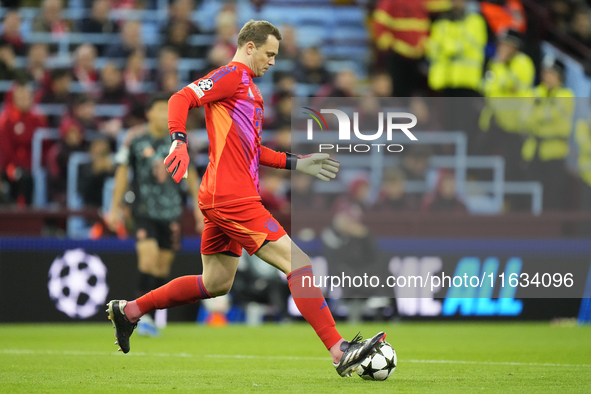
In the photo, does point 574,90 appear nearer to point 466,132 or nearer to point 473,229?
point 466,132

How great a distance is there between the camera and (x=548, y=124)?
12.2 metres

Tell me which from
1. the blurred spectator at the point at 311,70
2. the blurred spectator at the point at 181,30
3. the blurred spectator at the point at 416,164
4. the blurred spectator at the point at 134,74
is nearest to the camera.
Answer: the blurred spectator at the point at 416,164

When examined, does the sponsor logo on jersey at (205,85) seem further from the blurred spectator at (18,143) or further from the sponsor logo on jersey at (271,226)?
the blurred spectator at (18,143)

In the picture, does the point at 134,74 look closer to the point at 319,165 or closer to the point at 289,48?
the point at 289,48

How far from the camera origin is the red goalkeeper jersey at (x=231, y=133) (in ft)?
18.1

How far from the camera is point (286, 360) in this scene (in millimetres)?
6945

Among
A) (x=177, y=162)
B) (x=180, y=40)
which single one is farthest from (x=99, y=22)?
(x=177, y=162)

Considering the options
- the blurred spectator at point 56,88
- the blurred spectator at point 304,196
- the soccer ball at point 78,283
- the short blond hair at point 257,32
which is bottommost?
the soccer ball at point 78,283

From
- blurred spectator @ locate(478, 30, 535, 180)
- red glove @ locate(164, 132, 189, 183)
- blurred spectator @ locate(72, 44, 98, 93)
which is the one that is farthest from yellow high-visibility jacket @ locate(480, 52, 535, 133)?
red glove @ locate(164, 132, 189, 183)

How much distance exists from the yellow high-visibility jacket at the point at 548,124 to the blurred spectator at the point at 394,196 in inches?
68.6

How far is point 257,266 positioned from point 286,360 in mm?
4380

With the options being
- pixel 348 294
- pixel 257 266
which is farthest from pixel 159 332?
pixel 348 294

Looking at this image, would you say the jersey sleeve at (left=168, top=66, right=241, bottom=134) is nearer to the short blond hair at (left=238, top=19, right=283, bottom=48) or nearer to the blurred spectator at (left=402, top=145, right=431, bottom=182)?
the short blond hair at (left=238, top=19, right=283, bottom=48)

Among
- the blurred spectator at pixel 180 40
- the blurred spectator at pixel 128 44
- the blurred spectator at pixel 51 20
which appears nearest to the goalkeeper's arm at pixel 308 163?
the blurred spectator at pixel 180 40
